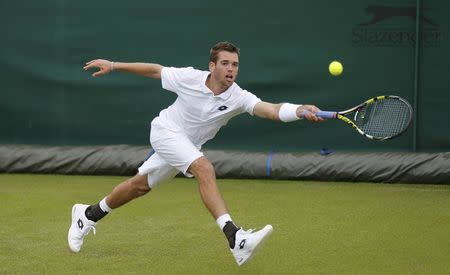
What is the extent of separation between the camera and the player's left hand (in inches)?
182

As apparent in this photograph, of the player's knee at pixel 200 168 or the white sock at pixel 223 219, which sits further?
the player's knee at pixel 200 168

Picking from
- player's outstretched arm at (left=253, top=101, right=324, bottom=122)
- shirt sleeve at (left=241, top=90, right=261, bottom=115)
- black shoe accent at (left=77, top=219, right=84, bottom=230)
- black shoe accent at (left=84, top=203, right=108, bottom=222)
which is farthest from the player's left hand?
black shoe accent at (left=77, top=219, right=84, bottom=230)

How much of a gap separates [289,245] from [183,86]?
3.95ft

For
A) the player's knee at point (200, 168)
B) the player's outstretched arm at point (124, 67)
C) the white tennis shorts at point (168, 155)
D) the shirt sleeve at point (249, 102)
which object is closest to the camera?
the player's knee at point (200, 168)

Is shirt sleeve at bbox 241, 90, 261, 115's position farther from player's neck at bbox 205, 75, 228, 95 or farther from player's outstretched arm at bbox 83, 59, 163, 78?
player's outstretched arm at bbox 83, 59, 163, 78

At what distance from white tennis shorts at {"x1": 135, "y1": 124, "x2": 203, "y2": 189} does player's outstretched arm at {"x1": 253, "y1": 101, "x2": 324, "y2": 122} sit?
1.44ft

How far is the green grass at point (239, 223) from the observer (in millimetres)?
4898

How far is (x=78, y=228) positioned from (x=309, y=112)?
1.66 m

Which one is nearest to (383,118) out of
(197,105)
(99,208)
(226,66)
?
(226,66)

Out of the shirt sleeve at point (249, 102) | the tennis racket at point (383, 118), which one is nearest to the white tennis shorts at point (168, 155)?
the shirt sleeve at point (249, 102)

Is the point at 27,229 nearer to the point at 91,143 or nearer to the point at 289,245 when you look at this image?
the point at 289,245

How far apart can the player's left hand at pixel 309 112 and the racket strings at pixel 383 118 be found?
0.52 meters

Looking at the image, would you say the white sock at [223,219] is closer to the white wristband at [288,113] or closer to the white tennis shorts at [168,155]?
the white tennis shorts at [168,155]

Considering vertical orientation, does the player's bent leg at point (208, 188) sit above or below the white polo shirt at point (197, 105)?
below
